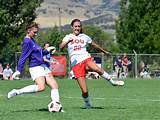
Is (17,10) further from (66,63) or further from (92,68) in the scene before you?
(92,68)

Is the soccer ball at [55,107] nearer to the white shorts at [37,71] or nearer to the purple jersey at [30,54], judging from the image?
the white shorts at [37,71]

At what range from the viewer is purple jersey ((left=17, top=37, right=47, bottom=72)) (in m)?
13.8

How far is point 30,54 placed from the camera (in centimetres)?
1386

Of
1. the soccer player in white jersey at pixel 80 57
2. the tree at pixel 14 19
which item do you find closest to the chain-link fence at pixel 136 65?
the tree at pixel 14 19

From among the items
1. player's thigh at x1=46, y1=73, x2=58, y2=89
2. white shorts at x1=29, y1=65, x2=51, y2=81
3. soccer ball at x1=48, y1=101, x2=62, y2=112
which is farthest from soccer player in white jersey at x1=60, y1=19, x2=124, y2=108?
soccer ball at x1=48, y1=101, x2=62, y2=112

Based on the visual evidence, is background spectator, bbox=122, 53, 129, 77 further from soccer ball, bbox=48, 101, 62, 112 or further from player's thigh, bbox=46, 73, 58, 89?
soccer ball, bbox=48, 101, 62, 112

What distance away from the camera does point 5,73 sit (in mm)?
46375

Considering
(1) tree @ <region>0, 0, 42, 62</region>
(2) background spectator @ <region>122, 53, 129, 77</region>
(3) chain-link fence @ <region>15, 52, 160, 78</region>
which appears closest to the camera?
(2) background spectator @ <region>122, 53, 129, 77</region>

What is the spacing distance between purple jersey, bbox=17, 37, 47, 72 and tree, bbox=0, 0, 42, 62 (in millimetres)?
45040

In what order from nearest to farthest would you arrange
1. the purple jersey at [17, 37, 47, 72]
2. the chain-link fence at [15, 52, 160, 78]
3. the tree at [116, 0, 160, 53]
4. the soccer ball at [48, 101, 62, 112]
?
the soccer ball at [48, 101, 62, 112] < the purple jersey at [17, 37, 47, 72] < the chain-link fence at [15, 52, 160, 78] < the tree at [116, 0, 160, 53]

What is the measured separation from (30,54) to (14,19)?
47339mm

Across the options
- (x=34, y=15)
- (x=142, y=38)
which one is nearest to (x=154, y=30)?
(x=142, y=38)

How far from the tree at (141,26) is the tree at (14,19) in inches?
338

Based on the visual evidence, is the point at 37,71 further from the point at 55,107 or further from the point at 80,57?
the point at 80,57
